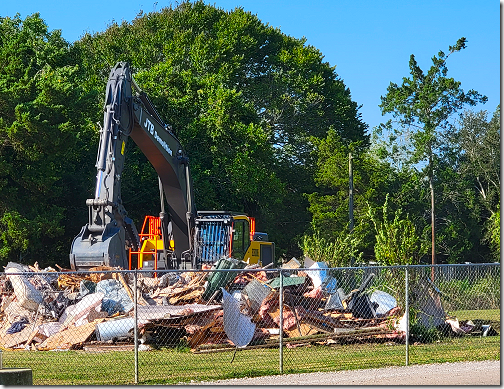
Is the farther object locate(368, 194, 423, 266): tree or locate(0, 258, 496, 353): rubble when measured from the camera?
locate(368, 194, 423, 266): tree

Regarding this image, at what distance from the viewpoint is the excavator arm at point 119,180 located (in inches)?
711

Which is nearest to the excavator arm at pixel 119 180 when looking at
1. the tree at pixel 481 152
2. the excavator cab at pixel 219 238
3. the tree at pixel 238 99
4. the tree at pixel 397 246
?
the excavator cab at pixel 219 238

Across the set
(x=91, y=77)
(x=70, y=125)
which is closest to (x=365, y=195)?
(x=91, y=77)

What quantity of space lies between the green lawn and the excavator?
4.89 metres

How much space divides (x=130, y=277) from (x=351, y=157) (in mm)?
29834

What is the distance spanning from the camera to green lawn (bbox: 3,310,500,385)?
38.5ft

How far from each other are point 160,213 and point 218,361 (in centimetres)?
1091

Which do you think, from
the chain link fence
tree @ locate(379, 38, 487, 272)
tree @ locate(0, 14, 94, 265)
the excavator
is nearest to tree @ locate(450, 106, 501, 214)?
tree @ locate(379, 38, 487, 272)

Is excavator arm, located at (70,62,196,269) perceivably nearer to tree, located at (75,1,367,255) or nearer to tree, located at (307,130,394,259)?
tree, located at (75,1,367,255)

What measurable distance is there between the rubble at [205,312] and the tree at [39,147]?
51.6 ft

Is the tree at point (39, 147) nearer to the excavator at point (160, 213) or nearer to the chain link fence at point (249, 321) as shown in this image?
the excavator at point (160, 213)

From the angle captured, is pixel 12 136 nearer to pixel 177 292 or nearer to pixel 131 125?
pixel 131 125

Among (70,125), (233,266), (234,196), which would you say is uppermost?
(70,125)

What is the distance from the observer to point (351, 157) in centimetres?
4619
